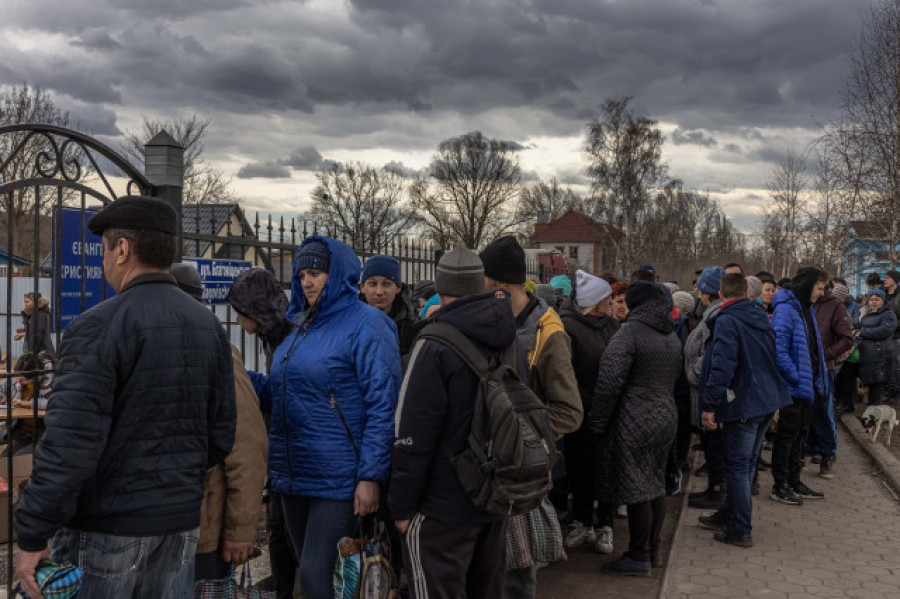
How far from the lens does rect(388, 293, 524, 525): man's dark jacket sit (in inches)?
115

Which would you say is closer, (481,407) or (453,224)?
(481,407)

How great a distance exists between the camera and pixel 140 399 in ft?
7.68

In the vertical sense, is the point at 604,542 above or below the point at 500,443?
below

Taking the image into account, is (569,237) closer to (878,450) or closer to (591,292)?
(878,450)

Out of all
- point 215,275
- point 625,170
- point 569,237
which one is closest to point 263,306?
point 215,275

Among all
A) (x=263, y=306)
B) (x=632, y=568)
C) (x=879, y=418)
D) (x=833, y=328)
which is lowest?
(x=632, y=568)

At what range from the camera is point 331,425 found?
10.7 ft

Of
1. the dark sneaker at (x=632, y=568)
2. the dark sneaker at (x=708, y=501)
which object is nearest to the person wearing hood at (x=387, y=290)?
the dark sneaker at (x=632, y=568)

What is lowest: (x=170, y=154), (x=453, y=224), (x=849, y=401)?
(x=849, y=401)

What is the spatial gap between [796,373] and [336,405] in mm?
4684

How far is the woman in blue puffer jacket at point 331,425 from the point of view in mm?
3217

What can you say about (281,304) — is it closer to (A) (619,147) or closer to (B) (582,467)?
(B) (582,467)

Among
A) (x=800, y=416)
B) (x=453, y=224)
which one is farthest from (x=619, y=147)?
(x=800, y=416)

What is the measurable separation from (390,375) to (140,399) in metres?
1.15
